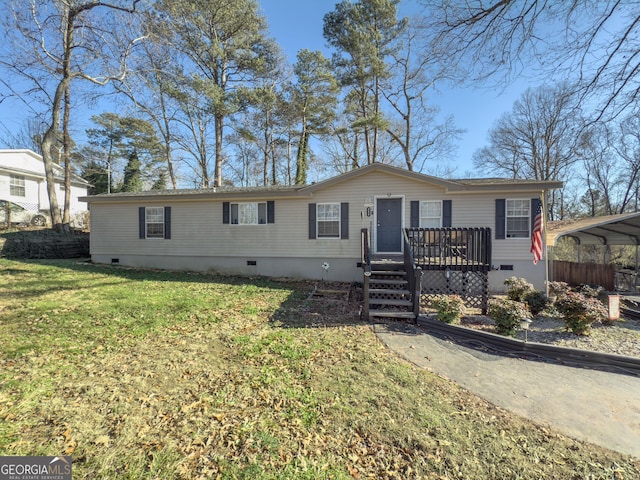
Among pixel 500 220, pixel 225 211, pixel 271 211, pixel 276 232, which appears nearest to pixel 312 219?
pixel 276 232

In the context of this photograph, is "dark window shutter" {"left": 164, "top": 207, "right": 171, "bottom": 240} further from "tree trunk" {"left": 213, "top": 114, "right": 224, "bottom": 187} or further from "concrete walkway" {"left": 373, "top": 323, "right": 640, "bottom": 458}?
"concrete walkway" {"left": 373, "top": 323, "right": 640, "bottom": 458}

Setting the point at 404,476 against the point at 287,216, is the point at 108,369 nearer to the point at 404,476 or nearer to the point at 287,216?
the point at 404,476

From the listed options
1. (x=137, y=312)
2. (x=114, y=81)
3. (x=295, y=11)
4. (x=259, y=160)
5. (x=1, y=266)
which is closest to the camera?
(x=137, y=312)

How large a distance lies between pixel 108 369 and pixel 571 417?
5.22m

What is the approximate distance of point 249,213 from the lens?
33.7 ft

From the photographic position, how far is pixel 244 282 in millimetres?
9109

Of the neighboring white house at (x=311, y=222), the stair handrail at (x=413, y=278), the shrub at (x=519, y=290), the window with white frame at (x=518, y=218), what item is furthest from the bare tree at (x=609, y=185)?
the stair handrail at (x=413, y=278)

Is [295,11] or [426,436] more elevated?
[295,11]

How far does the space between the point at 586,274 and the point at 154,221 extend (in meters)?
16.6

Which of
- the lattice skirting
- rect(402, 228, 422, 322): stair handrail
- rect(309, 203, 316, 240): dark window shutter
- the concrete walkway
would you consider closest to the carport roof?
the lattice skirting

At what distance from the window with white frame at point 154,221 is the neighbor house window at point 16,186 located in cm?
1439

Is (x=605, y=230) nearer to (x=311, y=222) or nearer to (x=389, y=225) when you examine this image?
(x=389, y=225)

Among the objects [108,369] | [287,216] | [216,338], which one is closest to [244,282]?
[287,216]

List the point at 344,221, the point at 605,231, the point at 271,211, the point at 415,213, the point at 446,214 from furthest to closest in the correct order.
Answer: the point at 605,231
the point at 271,211
the point at 344,221
the point at 415,213
the point at 446,214
